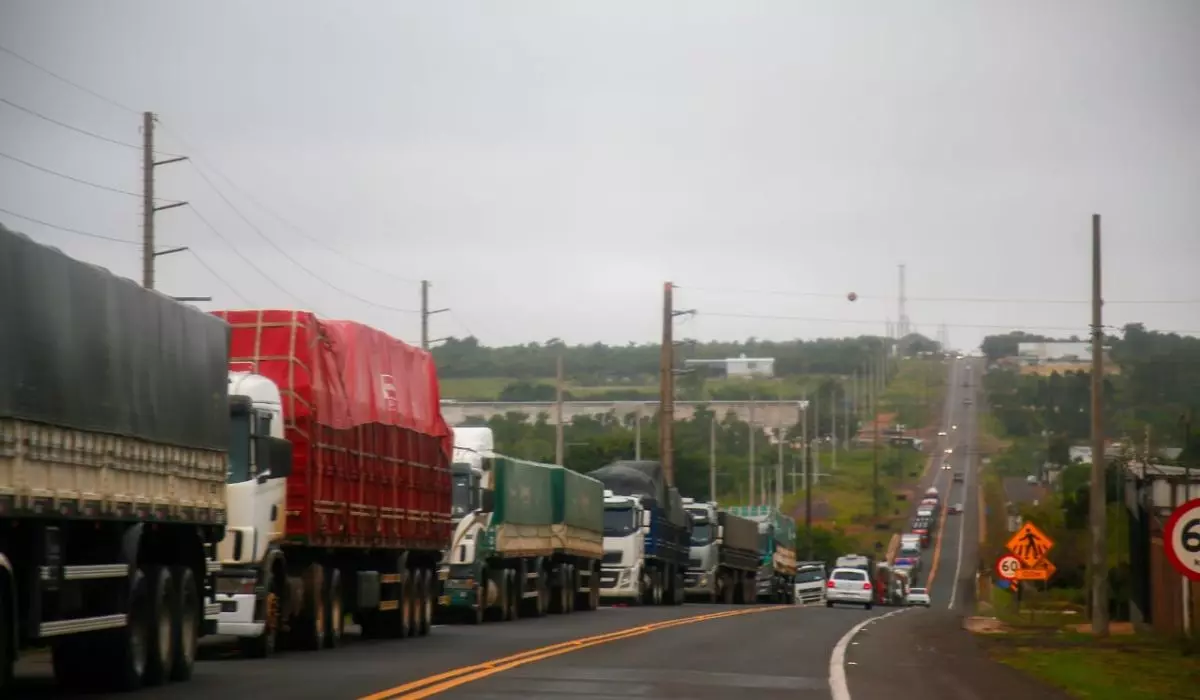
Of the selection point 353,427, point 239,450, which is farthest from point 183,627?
point 353,427

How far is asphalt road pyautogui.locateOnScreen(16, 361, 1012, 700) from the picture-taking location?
669 inches

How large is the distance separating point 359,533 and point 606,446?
8612 cm

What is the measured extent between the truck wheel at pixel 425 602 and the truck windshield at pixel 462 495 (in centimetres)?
359

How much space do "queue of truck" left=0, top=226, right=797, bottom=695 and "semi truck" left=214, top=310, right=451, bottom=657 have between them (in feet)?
0.13

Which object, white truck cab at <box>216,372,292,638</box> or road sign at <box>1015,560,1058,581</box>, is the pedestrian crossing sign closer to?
road sign at <box>1015,560,1058,581</box>

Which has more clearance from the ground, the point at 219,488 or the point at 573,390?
the point at 573,390

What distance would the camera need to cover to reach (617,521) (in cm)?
5166

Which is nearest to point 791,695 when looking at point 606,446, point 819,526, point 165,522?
point 165,522

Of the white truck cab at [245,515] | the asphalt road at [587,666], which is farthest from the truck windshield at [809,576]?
the white truck cab at [245,515]

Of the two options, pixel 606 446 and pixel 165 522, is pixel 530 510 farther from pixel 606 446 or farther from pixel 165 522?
pixel 606 446

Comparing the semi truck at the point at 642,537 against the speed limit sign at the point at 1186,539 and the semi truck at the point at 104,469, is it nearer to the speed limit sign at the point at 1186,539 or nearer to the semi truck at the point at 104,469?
the semi truck at the point at 104,469

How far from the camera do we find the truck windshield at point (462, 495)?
35.1 meters

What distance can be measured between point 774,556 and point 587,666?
57.6 metres

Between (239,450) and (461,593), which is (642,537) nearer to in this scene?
(461,593)
